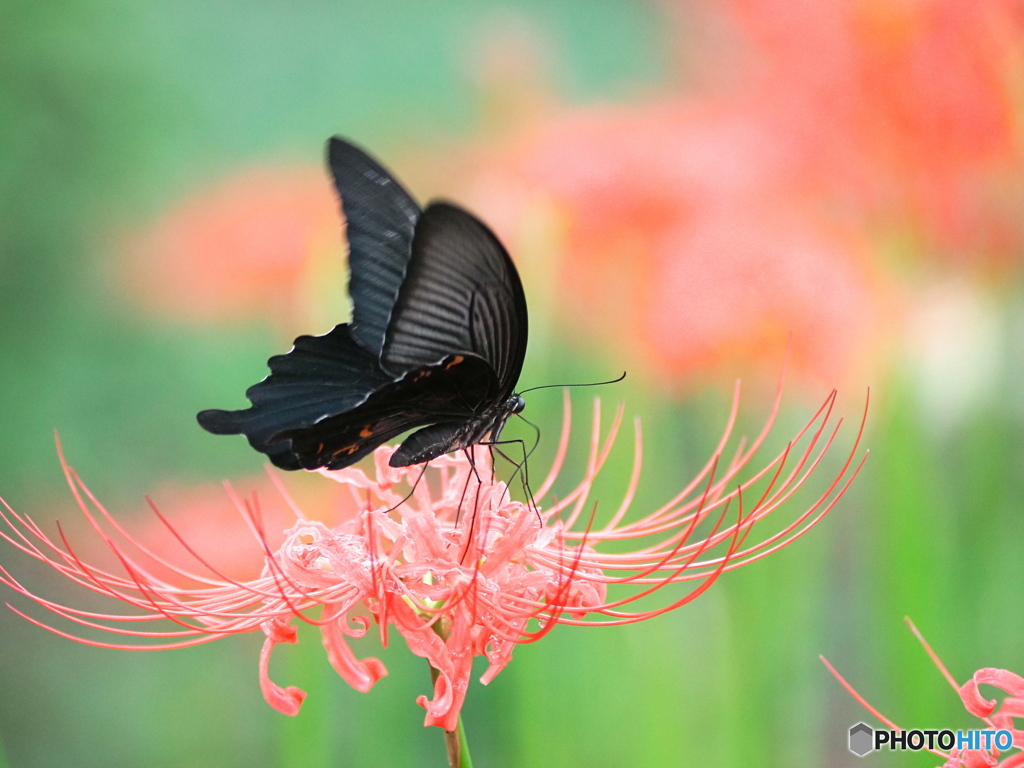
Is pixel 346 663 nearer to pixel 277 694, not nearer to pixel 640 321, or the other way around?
pixel 277 694

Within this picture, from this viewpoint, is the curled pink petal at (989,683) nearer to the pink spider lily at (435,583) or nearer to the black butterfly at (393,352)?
the pink spider lily at (435,583)

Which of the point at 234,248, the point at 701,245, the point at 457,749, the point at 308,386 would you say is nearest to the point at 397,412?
the point at 308,386

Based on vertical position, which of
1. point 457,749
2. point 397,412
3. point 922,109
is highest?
point 922,109

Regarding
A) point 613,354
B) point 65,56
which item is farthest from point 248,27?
point 613,354

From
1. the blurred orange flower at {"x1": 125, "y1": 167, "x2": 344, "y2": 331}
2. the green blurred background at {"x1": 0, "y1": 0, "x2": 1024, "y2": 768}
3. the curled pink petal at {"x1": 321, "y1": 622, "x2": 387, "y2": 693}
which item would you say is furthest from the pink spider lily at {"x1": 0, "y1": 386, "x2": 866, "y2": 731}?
the blurred orange flower at {"x1": 125, "y1": 167, "x2": 344, "y2": 331}

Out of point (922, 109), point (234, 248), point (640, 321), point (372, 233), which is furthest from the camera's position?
point (234, 248)

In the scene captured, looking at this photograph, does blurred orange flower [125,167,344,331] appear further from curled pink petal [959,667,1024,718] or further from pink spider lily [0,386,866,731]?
curled pink petal [959,667,1024,718]
